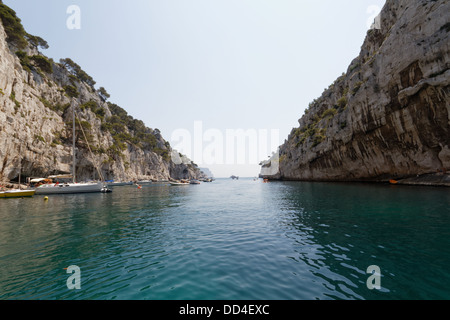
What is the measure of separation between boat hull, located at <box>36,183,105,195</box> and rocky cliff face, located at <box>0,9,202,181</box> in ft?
21.9

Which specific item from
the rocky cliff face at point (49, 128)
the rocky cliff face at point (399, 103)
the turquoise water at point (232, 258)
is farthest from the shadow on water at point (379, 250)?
the rocky cliff face at point (49, 128)

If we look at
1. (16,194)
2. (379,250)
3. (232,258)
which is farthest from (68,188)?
(379,250)

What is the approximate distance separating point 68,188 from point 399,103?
5988 centimetres

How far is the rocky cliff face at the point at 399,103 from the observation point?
28219mm

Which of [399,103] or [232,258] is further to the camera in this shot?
[399,103]

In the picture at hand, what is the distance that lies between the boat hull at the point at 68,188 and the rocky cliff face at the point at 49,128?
6.66 m

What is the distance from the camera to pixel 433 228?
11.1 metres

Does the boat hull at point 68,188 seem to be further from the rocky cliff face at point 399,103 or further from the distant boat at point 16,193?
the rocky cliff face at point 399,103

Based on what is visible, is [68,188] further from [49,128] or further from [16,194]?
[49,128]

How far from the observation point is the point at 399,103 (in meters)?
33.0

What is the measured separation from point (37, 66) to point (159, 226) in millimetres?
79595

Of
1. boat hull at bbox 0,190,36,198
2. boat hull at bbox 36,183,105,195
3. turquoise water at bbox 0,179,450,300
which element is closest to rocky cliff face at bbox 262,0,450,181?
turquoise water at bbox 0,179,450,300

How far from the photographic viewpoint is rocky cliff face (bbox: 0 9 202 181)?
38.4 metres

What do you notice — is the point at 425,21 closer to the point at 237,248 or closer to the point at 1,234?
the point at 237,248
